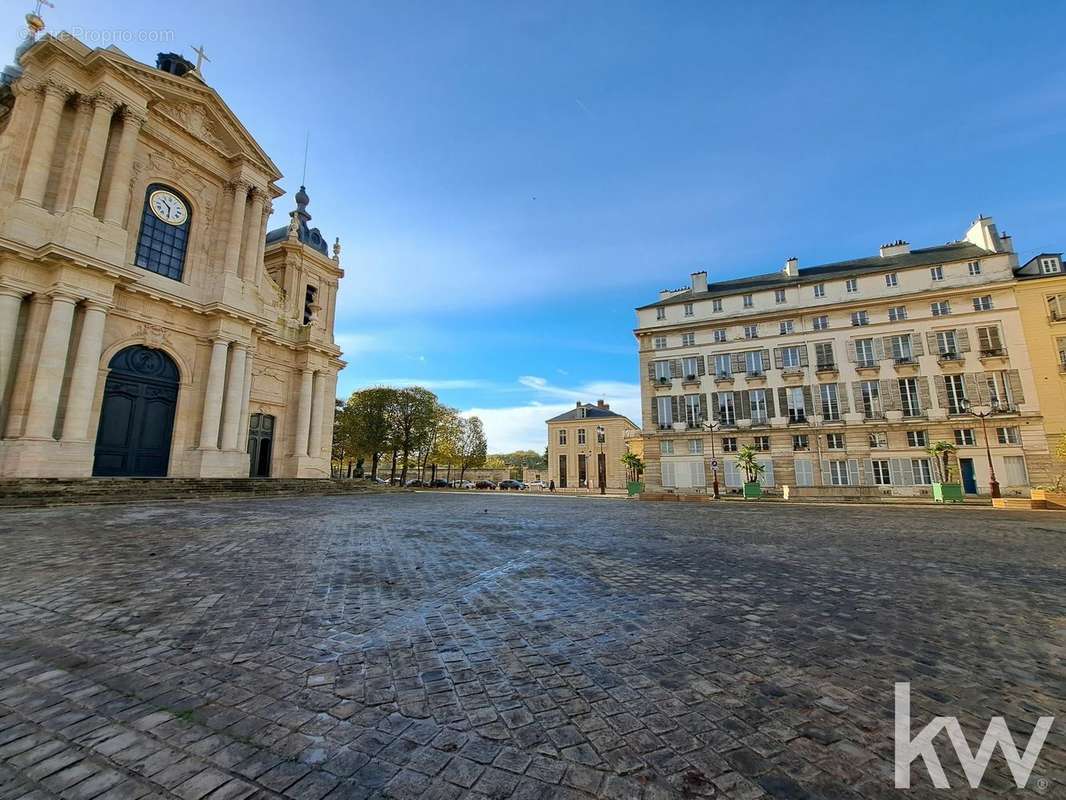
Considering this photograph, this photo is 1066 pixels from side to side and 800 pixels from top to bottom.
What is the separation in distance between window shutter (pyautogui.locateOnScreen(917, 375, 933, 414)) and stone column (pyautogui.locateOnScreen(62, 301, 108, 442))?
46.0 meters

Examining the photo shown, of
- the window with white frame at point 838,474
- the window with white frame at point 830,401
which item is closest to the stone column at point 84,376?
the window with white frame at point 838,474

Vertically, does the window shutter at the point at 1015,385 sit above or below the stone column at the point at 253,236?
below

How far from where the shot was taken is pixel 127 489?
1521cm

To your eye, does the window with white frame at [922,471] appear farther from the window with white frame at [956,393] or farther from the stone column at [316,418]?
the stone column at [316,418]

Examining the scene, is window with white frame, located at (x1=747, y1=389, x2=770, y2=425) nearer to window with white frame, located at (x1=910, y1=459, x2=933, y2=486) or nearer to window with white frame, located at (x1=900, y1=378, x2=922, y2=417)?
window with white frame, located at (x1=900, y1=378, x2=922, y2=417)

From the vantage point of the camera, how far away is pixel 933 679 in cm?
288

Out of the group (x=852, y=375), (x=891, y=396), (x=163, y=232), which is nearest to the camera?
(x=163, y=232)

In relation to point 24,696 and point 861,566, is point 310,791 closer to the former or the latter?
point 24,696

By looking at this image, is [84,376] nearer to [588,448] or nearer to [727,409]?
[727,409]

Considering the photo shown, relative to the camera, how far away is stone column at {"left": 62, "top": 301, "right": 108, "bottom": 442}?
16.4 meters

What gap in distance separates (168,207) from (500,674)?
94.5ft

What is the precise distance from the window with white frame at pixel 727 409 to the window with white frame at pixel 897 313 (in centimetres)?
1226

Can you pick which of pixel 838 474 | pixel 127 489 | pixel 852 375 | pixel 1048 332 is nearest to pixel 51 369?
pixel 127 489

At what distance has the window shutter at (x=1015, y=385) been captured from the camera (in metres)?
28.6
